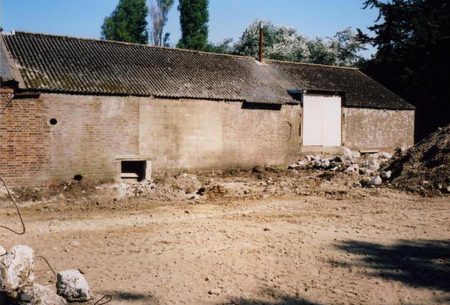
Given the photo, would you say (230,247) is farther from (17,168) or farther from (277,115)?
(277,115)

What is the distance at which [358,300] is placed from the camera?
5059 millimetres

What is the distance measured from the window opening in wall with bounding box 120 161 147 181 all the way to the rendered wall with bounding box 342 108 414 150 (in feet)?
37.2

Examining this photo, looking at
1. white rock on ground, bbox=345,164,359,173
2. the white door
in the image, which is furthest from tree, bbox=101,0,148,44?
white rock on ground, bbox=345,164,359,173

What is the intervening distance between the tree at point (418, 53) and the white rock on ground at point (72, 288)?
89.3ft

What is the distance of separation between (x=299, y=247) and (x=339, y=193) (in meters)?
5.53

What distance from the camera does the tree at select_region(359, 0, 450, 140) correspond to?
26688 millimetres

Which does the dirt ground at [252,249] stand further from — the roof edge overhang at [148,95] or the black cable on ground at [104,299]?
the roof edge overhang at [148,95]

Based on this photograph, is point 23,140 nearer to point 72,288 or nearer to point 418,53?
point 72,288

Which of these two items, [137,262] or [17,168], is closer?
[137,262]

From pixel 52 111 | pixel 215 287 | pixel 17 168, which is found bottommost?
pixel 215 287

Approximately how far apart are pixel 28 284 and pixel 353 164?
48.0ft

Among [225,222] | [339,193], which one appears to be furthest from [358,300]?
[339,193]

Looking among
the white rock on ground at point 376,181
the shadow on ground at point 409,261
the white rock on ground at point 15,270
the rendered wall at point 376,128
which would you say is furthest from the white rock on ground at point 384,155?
the white rock on ground at point 15,270

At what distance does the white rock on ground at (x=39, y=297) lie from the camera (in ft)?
14.8
